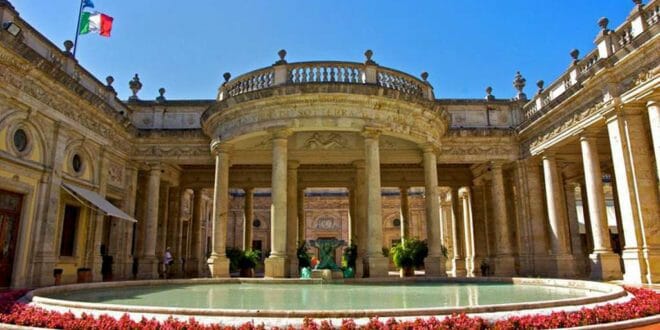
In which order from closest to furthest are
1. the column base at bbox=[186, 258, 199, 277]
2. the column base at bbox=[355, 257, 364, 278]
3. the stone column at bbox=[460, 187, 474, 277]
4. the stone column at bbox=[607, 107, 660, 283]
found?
the stone column at bbox=[607, 107, 660, 283] < the column base at bbox=[355, 257, 364, 278] < the stone column at bbox=[460, 187, 474, 277] < the column base at bbox=[186, 258, 199, 277]

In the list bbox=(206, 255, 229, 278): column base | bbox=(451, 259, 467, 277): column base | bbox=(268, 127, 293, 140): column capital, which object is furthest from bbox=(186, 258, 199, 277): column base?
bbox=(451, 259, 467, 277): column base

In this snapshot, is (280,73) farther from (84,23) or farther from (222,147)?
(84,23)

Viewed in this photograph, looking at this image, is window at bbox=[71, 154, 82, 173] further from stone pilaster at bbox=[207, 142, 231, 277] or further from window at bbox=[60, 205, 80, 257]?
stone pilaster at bbox=[207, 142, 231, 277]

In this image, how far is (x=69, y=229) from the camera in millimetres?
17484

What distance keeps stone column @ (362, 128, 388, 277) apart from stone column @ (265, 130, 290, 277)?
295 cm

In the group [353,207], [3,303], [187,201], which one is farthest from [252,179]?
[3,303]

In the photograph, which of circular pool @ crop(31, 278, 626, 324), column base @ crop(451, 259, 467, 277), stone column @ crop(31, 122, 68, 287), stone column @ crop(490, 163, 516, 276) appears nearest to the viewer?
circular pool @ crop(31, 278, 626, 324)

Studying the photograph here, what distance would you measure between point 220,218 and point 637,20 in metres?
15.7

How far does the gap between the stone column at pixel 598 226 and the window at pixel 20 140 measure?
1938 cm

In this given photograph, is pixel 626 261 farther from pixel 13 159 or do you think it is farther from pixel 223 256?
pixel 13 159

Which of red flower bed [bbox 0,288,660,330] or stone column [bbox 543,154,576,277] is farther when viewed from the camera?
stone column [bbox 543,154,576,277]

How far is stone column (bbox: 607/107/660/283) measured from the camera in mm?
13586

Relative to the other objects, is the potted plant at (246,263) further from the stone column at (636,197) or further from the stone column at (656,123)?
the stone column at (656,123)

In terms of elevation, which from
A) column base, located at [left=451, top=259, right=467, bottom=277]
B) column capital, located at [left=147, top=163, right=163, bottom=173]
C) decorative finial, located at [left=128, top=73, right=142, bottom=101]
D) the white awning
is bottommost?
column base, located at [left=451, top=259, right=467, bottom=277]
